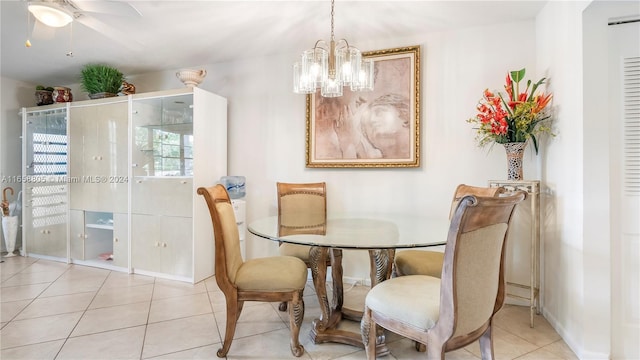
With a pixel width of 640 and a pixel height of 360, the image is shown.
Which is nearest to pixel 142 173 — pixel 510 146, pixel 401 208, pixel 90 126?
pixel 90 126

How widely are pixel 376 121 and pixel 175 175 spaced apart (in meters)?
2.12

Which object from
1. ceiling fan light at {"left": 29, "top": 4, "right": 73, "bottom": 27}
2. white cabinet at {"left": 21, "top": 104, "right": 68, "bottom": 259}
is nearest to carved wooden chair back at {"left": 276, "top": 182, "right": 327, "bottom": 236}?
ceiling fan light at {"left": 29, "top": 4, "right": 73, "bottom": 27}

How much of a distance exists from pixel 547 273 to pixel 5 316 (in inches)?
161

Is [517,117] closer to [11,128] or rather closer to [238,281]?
[238,281]

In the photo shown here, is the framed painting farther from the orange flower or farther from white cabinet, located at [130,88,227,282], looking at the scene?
white cabinet, located at [130,88,227,282]

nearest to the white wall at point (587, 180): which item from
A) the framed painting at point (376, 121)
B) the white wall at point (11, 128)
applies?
the framed painting at point (376, 121)

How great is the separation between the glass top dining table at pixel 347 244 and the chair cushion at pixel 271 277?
0.48 ft

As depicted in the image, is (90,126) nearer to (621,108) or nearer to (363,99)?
(363,99)

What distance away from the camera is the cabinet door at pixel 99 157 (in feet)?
11.1

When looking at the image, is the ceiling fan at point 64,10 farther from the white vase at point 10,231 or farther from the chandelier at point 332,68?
the white vase at point 10,231

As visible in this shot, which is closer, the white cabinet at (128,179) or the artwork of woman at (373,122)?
the artwork of woman at (373,122)

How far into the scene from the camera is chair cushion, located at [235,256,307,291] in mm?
1752

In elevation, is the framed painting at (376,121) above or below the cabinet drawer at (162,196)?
above

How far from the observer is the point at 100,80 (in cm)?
347
